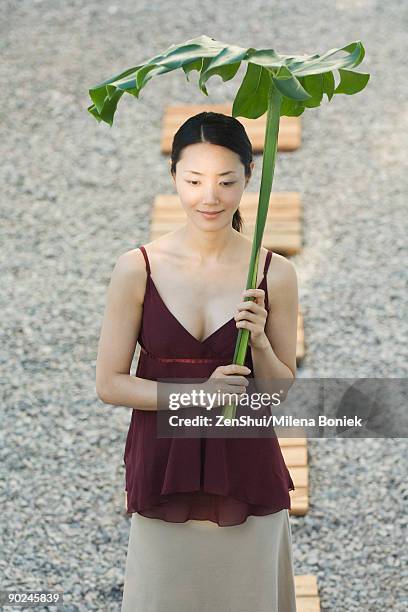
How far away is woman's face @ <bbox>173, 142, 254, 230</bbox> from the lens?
7.06 ft

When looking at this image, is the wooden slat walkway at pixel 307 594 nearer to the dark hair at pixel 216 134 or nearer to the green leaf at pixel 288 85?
the dark hair at pixel 216 134

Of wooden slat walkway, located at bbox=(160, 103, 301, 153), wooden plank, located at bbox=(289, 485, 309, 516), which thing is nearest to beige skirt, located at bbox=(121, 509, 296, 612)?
wooden plank, located at bbox=(289, 485, 309, 516)

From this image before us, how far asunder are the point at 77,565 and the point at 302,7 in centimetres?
496

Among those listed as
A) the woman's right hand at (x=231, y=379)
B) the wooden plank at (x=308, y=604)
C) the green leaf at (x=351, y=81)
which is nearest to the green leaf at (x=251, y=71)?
the green leaf at (x=351, y=81)

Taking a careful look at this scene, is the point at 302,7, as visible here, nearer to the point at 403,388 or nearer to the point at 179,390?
the point at 403,388

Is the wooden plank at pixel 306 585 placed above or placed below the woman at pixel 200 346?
below

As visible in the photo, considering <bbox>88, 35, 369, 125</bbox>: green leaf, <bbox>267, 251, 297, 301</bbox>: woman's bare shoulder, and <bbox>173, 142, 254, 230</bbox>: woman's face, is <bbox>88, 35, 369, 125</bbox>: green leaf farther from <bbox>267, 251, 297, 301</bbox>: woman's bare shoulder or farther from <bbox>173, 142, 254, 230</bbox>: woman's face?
<bbox>267, 251, 297, 301</bbox>: woman's bare shoulder

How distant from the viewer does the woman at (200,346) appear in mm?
2172

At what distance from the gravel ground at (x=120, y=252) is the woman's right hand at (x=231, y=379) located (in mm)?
1615

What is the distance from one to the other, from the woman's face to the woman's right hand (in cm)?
30

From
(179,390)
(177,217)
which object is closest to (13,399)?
(177,217)

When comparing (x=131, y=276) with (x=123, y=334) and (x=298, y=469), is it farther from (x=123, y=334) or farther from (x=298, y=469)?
(x=298, y=469)

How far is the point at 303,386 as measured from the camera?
455 centimetres

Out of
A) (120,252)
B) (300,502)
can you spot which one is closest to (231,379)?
(300,502)
